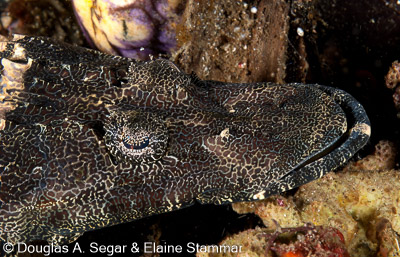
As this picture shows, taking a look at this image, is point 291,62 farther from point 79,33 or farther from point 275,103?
point 79,33

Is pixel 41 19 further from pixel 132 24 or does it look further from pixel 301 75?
pixel 301 75

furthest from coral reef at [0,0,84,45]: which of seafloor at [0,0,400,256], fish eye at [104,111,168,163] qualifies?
fish eye at [104,111,168,163]

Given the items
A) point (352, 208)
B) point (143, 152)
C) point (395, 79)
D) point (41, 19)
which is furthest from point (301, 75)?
point (41, 19)

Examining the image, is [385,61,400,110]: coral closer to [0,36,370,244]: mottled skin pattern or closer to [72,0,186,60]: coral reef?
[0,36,370,244]: mottled skin pattern

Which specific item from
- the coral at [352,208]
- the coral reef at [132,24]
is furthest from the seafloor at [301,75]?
the coral reef at [132,24]

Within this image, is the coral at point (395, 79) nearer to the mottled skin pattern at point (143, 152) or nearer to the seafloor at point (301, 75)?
the seafloor at point (301, 75)
